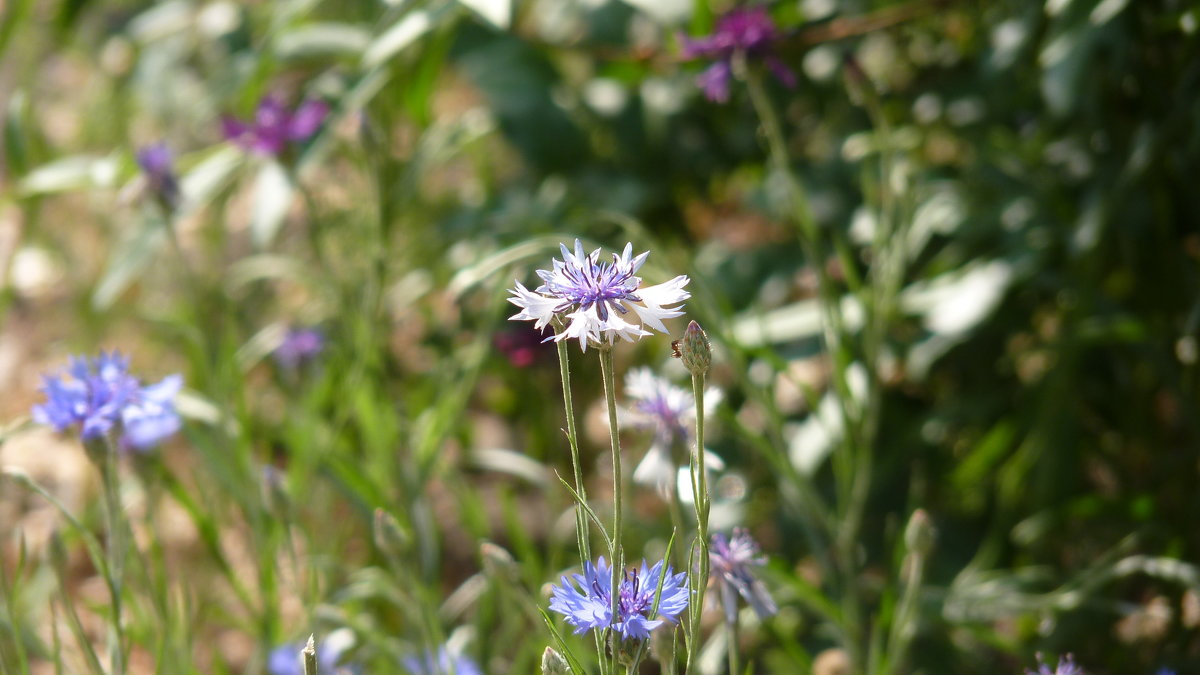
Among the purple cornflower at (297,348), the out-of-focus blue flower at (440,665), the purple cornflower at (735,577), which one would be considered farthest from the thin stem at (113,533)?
the purple cornflower at (297,348)

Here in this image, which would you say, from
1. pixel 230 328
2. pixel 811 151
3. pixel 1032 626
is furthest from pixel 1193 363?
pixel 230 328

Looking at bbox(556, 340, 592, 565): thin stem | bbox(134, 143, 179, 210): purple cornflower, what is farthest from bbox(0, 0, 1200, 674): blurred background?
bbox(556, 340, 592, 565): thin stem

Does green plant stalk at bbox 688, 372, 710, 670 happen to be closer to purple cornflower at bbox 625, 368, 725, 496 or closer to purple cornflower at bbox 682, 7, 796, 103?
purple cornflower at bbox 625, 368, 725, 496

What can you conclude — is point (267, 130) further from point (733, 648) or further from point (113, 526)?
point (733, 648)

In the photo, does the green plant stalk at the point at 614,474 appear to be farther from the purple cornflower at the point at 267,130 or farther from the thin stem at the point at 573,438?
the purple cornflower at the point at 267,130

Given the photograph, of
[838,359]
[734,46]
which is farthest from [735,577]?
[734,46]

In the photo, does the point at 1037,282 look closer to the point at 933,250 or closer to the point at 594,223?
the point at 933,250

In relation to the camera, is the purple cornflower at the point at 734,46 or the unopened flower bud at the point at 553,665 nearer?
the unopened flower bud at the point at 553,665
